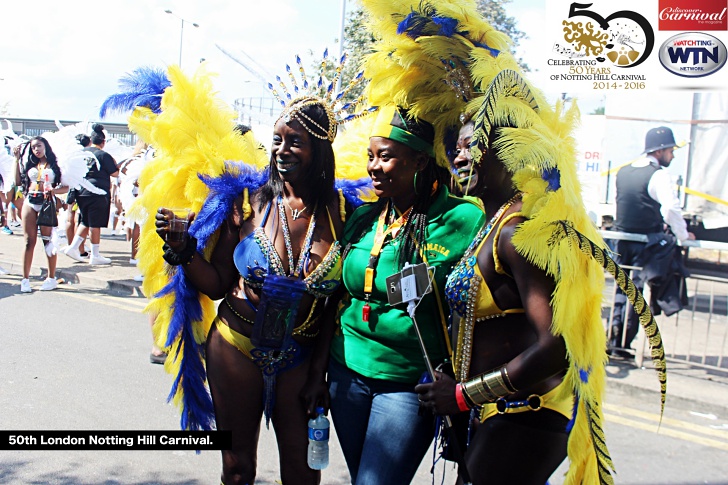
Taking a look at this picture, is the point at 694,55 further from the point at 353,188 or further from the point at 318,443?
the point at 318,443

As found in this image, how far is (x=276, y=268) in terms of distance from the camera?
2.71 meters

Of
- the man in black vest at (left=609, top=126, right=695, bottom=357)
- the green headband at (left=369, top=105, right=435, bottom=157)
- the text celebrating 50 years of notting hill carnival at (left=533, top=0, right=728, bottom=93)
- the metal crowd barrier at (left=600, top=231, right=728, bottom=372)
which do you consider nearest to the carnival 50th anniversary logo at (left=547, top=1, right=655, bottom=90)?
the text celebrating 50 years of notting hill carnival at (left=533, top=0, right=728, bottom=93)

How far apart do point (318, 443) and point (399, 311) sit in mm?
686

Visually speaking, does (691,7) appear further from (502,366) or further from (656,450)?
(502,366)

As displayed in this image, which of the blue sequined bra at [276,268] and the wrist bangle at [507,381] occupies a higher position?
the blue sequined bra at [276,268]

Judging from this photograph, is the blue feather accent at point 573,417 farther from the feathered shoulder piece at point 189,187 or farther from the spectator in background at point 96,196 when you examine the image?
the spectator in background at point 96,196

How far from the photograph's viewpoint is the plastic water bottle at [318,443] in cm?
267

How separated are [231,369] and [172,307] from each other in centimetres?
64

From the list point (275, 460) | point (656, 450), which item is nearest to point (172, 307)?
point (275, 460)

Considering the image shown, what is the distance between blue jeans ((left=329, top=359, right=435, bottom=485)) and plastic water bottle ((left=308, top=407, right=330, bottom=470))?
0.13 metres

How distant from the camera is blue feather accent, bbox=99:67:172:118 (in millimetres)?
3309

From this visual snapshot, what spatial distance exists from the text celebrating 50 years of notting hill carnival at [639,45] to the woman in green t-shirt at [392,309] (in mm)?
6766

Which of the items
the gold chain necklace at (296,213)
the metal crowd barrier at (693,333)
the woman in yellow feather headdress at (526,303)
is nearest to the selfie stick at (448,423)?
the woman in yellow feather headdress at (526,303)
